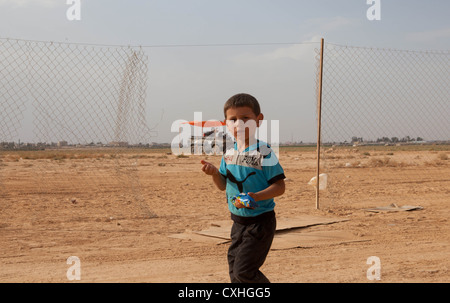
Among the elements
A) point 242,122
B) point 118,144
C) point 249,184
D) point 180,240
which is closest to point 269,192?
point 249,184

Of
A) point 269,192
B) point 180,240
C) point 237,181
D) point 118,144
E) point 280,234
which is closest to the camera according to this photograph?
point 269,192

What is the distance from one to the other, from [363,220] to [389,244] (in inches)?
64.8

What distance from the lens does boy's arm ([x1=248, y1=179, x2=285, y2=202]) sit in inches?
99.7

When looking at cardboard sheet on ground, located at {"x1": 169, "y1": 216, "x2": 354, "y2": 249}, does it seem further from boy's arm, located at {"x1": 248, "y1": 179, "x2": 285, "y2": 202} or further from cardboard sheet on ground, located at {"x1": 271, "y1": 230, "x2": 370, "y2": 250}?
boy's arm, located at {"x1": 248, "y1": 179, "x2": 285, "y2": 202}

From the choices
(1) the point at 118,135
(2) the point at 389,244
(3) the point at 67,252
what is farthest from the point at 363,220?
(3) the point at 67,252

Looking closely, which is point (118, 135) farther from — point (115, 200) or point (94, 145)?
point (115, 200)

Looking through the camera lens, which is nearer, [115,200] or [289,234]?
[289,234]

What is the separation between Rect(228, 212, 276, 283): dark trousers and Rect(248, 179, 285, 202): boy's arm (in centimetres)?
18

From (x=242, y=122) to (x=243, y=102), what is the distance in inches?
4.7

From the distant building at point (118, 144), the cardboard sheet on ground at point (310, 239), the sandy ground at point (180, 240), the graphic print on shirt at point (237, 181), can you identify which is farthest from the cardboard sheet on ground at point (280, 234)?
the graphic print on shirt at point (237, 181)

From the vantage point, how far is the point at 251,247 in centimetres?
263

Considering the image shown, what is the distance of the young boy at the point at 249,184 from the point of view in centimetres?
262

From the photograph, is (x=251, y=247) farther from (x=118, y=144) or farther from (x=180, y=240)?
(x=118, y=144)

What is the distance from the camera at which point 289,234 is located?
227 inches
